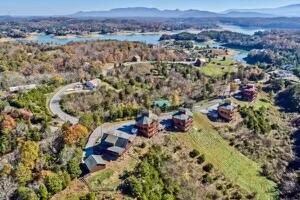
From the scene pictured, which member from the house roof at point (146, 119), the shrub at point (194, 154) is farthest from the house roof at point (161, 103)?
the shrub at point (194, 154)

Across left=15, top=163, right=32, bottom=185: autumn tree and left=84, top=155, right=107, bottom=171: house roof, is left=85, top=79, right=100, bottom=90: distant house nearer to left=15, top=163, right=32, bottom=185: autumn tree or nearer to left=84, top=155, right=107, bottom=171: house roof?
left=84, top=155, right=107, bottom=171: house roof

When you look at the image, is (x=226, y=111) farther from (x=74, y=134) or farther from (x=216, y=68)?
(x=216, y=68)

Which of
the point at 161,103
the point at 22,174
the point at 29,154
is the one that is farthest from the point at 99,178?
the point at 161,103

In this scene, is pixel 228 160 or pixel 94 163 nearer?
pixel 94 163

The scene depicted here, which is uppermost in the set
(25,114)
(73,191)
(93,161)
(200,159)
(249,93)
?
(25,114)

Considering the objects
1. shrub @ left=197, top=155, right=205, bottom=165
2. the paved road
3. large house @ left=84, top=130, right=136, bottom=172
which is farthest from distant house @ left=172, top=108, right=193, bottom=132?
the paved road

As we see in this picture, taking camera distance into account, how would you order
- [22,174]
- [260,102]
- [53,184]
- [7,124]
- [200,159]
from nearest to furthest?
[53,184] < [22,174] < [200,159] < [7,124] < [260,102]

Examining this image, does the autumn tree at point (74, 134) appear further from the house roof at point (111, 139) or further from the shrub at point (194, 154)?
the shrub at point (194, 154)

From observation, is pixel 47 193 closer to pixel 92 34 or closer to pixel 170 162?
pixel 170 162
